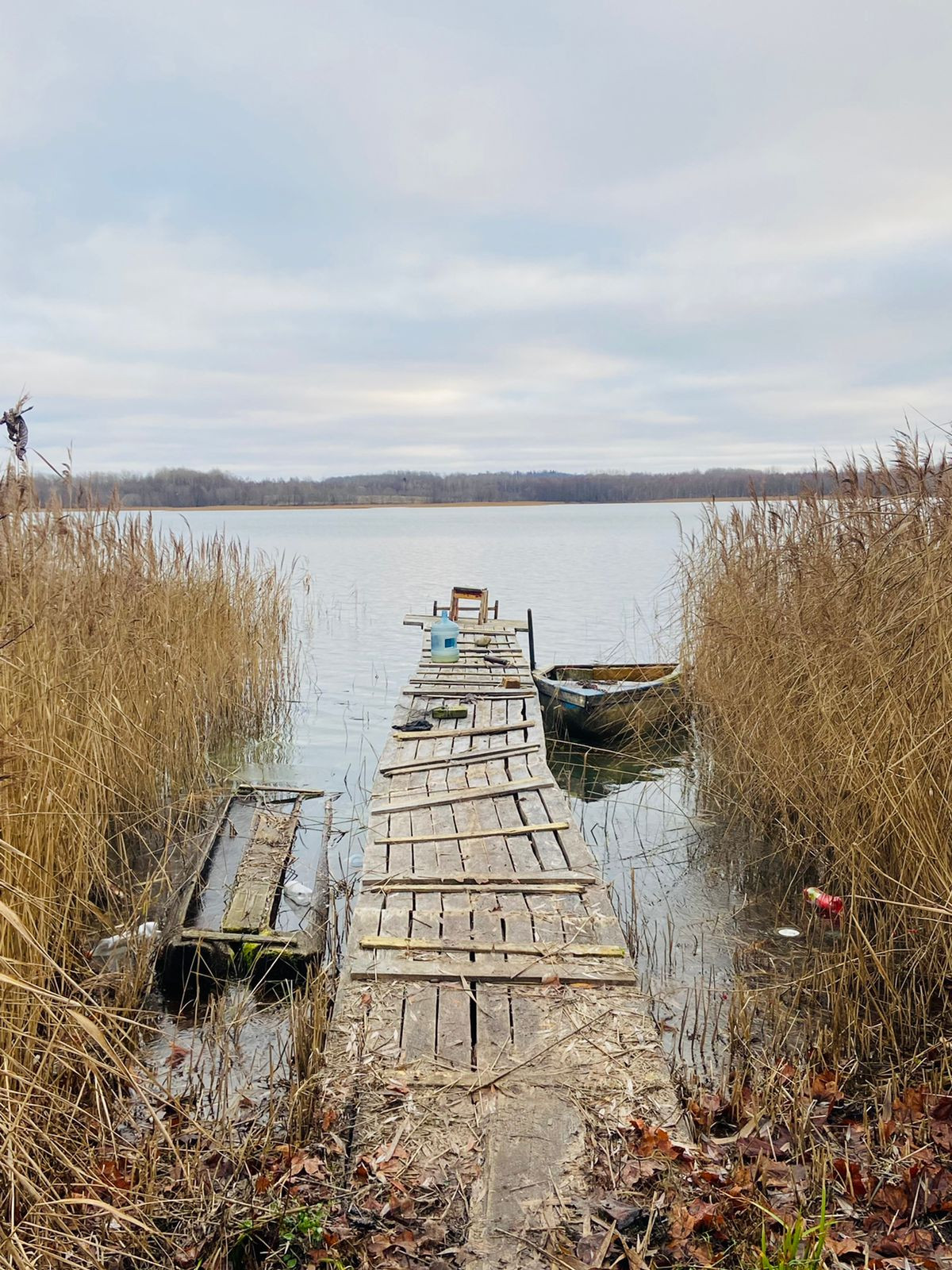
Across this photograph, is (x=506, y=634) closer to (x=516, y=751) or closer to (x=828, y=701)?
(x=516, y=751)

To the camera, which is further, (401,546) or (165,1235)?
(401,546)

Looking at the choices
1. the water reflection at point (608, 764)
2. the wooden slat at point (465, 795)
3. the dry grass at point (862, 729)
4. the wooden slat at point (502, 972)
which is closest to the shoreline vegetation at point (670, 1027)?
the dry grass at point (862, 729)

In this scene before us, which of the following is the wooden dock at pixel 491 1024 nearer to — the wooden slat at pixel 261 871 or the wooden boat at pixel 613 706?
the wooden slat at pixel 261 871

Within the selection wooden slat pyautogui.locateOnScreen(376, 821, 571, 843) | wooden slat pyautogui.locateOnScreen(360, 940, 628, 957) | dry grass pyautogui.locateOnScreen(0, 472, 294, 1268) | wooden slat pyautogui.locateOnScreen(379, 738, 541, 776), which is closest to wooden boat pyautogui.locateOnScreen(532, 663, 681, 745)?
wooden slat pyautogui.locateOnScreen(379, 738, 541, 776)

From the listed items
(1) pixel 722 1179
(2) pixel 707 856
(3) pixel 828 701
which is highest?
(3) pixel 828 701

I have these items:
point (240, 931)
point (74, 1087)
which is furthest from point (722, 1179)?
point (240, 931)

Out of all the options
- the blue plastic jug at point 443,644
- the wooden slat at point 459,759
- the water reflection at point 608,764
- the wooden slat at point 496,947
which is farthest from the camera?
the blue plastic jug at point 443,644

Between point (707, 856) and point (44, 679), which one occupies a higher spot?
point (44, 679)

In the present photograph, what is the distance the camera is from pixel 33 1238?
2.31 m

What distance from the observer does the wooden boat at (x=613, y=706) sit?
33.9 ft

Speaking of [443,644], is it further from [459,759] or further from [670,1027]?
[670,1027]

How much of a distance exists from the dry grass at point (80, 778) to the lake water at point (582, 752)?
1192 millimetres

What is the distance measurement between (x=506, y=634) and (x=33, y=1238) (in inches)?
474

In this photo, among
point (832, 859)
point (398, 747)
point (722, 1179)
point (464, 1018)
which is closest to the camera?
point (722, 1179)
